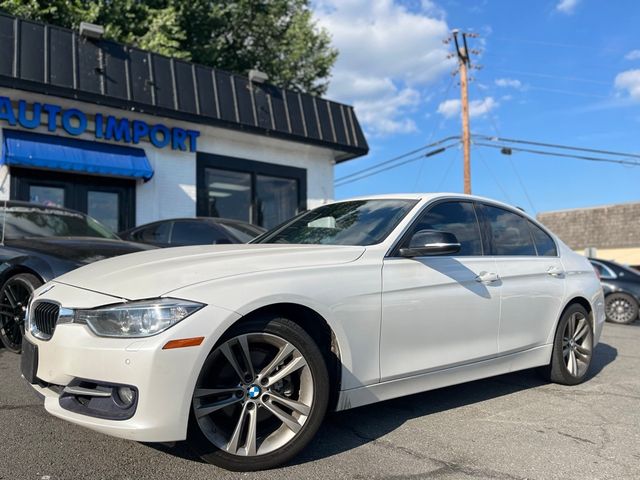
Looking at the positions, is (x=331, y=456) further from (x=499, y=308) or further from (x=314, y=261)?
(x=499, y=308)

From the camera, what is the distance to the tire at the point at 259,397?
2.72 m

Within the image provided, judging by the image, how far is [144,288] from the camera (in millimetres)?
2756

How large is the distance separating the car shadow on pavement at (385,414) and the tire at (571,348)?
0.21 meters

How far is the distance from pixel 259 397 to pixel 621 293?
11.2 meters

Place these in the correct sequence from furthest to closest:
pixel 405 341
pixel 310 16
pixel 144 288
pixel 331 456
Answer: pixel 310 16 → pixel 405 341 → pixel 331 456 → pixel 144 288

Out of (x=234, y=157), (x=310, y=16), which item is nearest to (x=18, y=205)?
(x=234, y=157)

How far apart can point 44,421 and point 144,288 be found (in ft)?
4.61

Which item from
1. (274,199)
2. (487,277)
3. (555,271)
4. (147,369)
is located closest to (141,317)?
(147,369)

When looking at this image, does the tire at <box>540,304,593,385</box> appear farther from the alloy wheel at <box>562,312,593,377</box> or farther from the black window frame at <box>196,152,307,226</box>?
the black window frame at <box>196,152,307,226</box>

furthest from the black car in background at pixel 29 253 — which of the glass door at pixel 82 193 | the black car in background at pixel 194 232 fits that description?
the glass door at pixel 82 193

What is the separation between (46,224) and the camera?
254 inches

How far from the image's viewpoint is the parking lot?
283 cm

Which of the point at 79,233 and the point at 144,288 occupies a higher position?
the point at 79,233

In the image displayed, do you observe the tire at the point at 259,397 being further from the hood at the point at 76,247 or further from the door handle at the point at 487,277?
the hood at the point at 76,247
